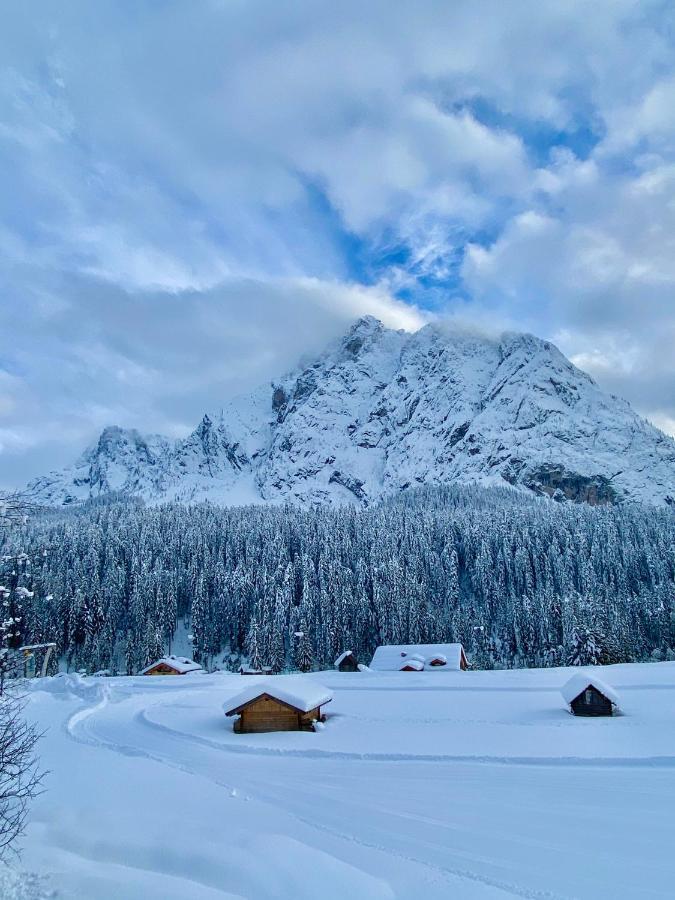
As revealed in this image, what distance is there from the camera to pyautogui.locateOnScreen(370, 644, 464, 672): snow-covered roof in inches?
2313

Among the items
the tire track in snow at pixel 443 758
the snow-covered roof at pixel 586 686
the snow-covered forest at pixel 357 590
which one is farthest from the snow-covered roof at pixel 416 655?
the tire track in snow at pixel 443 758

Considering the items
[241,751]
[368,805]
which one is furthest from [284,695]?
[368,805]

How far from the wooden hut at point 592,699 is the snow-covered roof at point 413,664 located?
29.0 meters

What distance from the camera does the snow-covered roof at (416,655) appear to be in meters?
58.8

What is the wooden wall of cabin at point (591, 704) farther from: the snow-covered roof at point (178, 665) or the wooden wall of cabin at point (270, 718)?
the snow-covered roof at point (178, 665)

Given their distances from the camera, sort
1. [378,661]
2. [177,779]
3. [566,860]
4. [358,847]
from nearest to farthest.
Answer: [566,860], [358,847], [177,779], [378,661]

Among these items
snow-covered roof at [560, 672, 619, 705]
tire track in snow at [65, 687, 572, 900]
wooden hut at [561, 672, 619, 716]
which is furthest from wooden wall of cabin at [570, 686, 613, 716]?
tire track in snow at [65, 687, 572, 900]

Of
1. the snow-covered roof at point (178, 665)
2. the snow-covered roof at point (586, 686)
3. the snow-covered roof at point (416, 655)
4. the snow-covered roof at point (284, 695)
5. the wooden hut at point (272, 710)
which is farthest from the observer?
the snow-covered roof at point (178, 665)

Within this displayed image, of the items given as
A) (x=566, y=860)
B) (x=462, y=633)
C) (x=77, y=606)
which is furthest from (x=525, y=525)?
(x=566, y=860)

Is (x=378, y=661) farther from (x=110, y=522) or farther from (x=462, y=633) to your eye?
(x=110, y=522)

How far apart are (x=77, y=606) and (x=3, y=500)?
80089mm

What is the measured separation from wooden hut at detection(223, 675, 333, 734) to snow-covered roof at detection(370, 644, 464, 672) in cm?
3143

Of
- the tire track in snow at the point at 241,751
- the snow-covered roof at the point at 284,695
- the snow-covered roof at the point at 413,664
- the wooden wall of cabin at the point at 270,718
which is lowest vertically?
the tire track in snow at the point at 241,751

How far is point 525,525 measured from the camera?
114m
